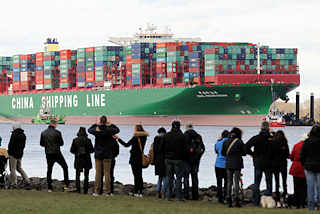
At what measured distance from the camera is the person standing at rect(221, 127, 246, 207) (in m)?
11.6

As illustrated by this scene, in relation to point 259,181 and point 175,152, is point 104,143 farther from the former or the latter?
point 259,181

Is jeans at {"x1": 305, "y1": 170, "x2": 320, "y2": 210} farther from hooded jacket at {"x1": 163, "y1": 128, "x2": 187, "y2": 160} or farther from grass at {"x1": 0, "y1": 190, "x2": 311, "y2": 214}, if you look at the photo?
hooded jacket at {"x1": 163, "y1": 128, "x2": 187, "y2": 160}

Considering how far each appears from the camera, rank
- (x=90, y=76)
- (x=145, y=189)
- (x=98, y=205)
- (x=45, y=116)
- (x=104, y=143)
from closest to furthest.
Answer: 1. (x=98, y=205)
2. (x=104, y=143)
3. (x=145, y=189)
4. (x=90, y=76)
5. (x=45, y=116)

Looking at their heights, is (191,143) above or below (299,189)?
above

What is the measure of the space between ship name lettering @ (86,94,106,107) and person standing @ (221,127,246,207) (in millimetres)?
67380

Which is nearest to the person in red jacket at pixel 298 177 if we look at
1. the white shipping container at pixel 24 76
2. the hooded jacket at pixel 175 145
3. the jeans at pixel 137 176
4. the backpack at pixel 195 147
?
the backpack at pixel 195 147

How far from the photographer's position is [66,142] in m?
49.0

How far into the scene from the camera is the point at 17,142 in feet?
46.4

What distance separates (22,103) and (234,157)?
82787mm

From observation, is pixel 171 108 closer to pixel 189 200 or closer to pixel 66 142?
pixel 66 142

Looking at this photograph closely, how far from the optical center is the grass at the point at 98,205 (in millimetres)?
10680

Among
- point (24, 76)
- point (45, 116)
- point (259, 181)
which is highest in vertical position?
point (24, 76)

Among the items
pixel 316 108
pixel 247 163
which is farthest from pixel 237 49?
pixel 316 108

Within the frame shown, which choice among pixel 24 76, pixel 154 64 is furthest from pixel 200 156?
pixel 24 76
